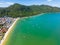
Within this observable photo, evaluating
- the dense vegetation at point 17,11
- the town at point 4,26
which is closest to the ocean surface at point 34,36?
the town at point 4,26

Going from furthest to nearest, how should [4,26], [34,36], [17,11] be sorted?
[17,11] < [4,26] < [34,36]

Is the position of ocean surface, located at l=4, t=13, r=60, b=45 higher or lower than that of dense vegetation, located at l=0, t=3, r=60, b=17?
higher

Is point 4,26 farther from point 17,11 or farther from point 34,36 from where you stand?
point 17,11

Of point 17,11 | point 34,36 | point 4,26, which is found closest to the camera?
point 34,36

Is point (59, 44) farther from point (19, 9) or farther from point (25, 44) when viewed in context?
point (19, 9)

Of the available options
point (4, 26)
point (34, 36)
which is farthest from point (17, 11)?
point (34, 36)

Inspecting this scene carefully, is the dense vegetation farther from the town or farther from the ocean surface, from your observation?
the ocean surface

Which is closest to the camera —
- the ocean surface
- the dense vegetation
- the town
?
the ocean surface

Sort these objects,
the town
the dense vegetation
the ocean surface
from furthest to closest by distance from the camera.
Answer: the dense vegetation < the town < the ocean surface

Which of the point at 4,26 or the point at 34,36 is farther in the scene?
the point at 4,26

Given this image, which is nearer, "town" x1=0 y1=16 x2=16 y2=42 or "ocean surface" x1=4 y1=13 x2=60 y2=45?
"ocean surface" x1=4 y1=13 x2=60 y2=45

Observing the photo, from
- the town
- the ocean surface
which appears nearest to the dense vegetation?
the town
